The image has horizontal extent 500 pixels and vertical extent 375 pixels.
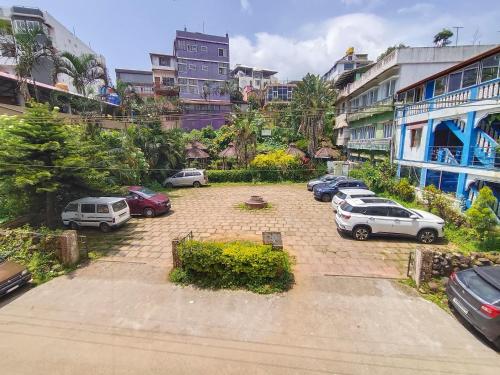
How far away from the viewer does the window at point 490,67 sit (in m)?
12.4

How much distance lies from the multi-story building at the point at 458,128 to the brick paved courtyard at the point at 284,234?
5.61 m

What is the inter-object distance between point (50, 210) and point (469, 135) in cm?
2239

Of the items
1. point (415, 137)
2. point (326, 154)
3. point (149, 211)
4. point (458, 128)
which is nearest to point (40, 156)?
point (149, 211)

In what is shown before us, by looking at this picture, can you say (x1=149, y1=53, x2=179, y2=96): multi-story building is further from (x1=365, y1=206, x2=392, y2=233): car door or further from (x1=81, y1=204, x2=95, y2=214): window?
(x1=365, y1=206, x2=392, y2=233): car door

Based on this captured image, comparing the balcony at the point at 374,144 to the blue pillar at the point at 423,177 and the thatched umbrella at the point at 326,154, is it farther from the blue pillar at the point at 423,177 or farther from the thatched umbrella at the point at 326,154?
the blue pillar at the point at 423,177

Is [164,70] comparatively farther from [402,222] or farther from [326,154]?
[402,222]

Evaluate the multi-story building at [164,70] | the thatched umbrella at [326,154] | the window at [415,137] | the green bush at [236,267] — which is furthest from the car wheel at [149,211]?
the multi-story building at [164,70]

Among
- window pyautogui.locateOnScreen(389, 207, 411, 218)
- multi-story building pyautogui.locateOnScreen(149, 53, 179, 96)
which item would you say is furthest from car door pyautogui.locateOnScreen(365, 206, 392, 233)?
multi-story building pyautogui.locateOnScreen(149, 53, 179, 96)

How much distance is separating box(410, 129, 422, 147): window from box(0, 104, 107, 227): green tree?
2128cm

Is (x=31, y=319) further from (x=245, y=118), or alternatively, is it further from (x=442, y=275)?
(x=245, y=118)

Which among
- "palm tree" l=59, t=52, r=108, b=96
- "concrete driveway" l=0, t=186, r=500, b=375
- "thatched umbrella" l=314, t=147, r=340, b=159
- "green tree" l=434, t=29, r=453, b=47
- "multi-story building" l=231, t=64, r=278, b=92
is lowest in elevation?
"concrete driveway" l=0, t=186, r=500, b=375

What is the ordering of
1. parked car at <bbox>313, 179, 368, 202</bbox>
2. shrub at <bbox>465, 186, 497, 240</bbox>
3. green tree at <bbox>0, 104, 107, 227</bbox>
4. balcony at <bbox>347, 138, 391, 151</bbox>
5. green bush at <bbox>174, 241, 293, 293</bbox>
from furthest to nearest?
balcony at <bbox>347, 138, 391, 151</bbox>
parked car at <bbox>313, 179, 368, 202</bbox>
green tree at <bbox>0, 104, 107, 227</bbox>
shrub at <bbox>465, 186, 497, 240</bbox>
green bush at <bbox>174, 241, 293, 293</bbox>

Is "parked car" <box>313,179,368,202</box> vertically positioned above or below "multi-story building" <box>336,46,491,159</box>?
below

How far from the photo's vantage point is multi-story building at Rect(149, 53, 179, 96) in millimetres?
43559
